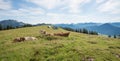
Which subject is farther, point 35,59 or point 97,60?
point 35,59

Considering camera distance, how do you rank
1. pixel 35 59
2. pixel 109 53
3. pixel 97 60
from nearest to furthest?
pixel 97 60 → pixel 35 59 → pixel 109 53

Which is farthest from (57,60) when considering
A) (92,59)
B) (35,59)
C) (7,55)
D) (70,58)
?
(7,55)

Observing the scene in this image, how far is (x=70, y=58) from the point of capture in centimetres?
3212

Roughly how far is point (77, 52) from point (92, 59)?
210 inches

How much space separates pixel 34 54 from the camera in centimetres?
3588

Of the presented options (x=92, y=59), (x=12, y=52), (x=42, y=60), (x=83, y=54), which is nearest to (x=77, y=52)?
(x=83, y=54)

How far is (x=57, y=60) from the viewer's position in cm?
3180

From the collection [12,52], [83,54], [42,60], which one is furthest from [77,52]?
[12,52]

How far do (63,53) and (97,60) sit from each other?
331 inches

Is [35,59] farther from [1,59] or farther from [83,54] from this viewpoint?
[83,54]

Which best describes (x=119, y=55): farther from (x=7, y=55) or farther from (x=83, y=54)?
(x=7, y=55)

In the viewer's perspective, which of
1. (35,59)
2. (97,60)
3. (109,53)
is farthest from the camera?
(109,53)

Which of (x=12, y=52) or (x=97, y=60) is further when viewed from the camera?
(x=12, y=52)

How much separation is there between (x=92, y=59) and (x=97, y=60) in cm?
101
